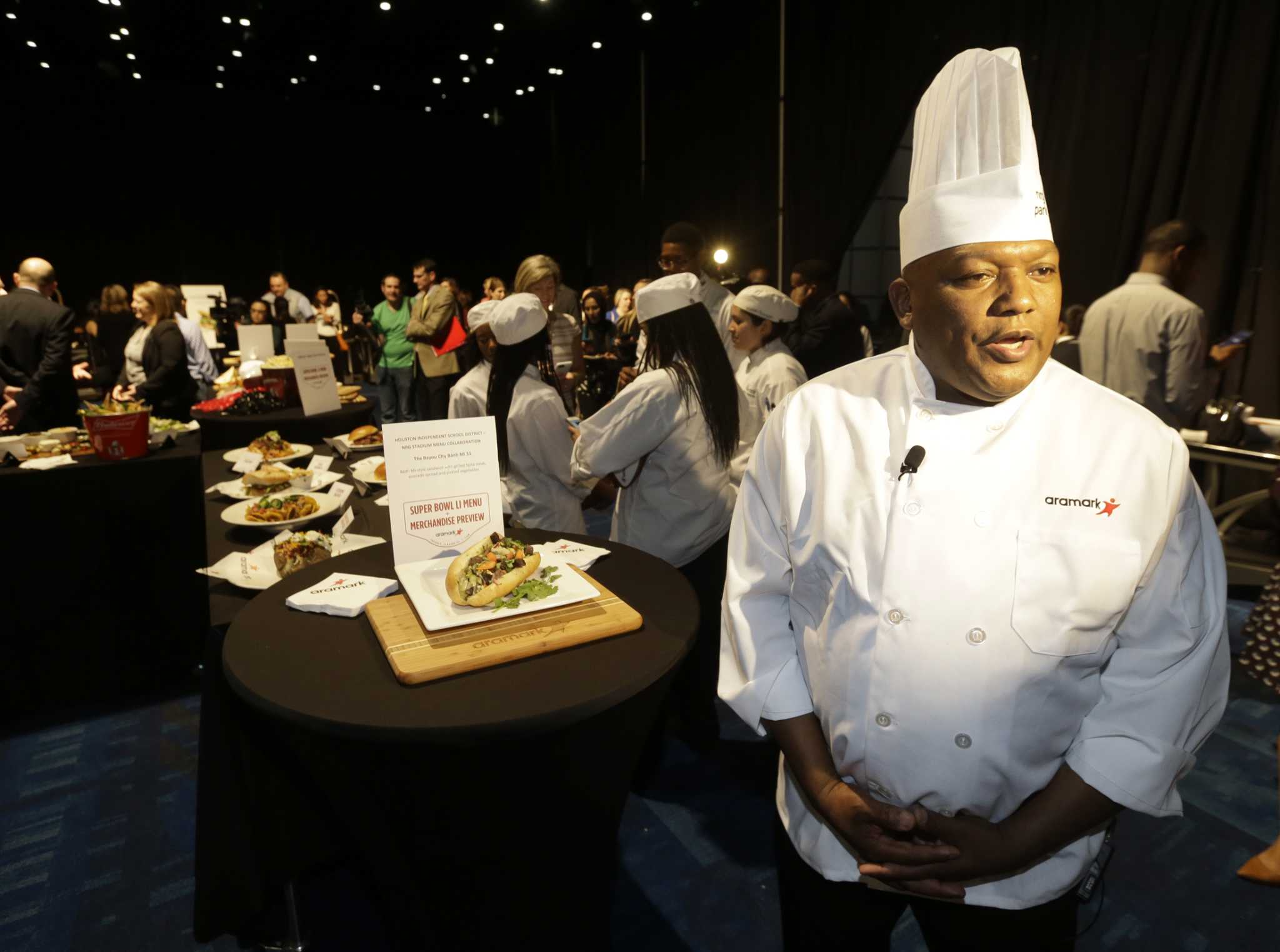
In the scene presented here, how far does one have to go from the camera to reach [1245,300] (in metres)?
4.36

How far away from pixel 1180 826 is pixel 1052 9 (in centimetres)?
520

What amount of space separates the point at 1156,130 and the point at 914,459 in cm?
511

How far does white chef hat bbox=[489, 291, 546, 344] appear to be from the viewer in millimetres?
2482

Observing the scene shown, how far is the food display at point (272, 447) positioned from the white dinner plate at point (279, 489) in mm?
321

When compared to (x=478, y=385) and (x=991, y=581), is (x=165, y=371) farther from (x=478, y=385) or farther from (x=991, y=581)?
(x=991, y=581)

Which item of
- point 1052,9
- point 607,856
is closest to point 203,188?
point 1052,9

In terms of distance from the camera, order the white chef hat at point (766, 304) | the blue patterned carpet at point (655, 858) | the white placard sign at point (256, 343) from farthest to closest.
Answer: the white placard sign at point (256, 343)
the white chef hat at point (766, 304)
the blue patterned carpet at point (655, 858)

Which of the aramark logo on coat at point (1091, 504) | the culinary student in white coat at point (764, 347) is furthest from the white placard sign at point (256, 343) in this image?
the aramark logo on coat at point (1091, 504)

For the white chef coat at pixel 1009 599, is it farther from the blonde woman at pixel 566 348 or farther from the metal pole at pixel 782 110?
the metal pole at pixel 782 110

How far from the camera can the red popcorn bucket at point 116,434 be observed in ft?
8.84

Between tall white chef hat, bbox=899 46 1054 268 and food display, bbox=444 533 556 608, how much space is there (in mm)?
824

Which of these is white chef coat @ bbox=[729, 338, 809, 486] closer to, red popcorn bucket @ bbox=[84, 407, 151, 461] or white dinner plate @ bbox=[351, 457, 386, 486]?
white dinner plate @ bbox=[351, 457, 386, 486]


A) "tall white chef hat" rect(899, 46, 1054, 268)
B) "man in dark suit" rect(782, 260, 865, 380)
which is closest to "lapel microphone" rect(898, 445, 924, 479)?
"tall white chef hat" rect(899, 46, 1054, 268)

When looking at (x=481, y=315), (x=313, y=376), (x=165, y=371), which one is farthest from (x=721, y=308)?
(x=165, y=371)
